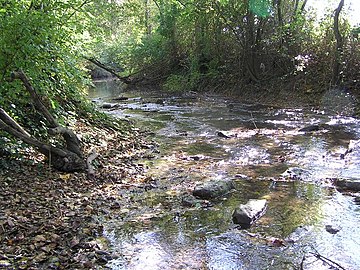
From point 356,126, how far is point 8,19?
954 cm

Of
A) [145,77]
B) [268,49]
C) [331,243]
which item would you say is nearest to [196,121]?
[268,49]

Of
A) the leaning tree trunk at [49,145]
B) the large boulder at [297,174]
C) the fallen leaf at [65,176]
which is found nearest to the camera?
the leaning tree trunk at [49,145]

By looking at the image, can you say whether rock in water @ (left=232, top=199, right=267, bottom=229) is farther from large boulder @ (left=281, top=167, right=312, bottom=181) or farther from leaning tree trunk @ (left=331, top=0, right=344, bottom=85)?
leaning tree trunk @ (left=331, top=0, right=344, bottom=85)

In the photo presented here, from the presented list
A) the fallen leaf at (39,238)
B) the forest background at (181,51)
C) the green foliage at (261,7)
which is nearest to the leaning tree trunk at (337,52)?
the forest background at (181,51)

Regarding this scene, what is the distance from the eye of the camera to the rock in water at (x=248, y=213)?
463 centimetres

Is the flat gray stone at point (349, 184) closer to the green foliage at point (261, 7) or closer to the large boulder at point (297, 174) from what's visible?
the large boulder at point (297, 174)

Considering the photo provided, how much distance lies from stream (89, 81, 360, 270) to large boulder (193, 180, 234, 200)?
99mm

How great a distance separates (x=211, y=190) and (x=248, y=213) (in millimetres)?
989

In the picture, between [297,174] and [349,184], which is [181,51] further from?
[349,184]

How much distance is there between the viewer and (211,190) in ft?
18.4

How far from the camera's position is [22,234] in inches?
156

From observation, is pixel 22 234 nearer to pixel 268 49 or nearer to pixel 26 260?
pixel 26 260

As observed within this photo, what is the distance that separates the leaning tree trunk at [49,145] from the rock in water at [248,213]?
3.08 metres

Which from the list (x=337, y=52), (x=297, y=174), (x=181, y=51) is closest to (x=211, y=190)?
(x=297, y=174)
